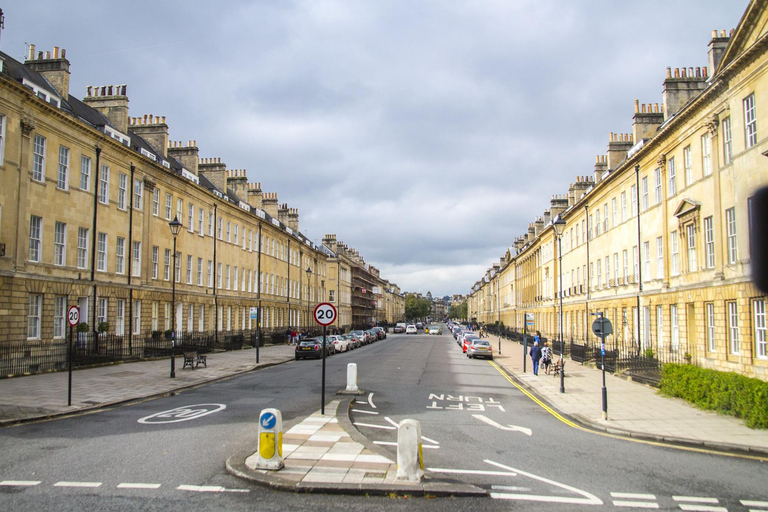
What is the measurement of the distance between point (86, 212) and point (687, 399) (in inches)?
1142

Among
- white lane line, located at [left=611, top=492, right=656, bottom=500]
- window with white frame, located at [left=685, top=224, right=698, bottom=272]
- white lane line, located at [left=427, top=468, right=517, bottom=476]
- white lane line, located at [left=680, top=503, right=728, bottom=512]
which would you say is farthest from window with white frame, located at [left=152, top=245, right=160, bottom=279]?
white lane line, located at [left=680, top=503, right=728, bottom=512]

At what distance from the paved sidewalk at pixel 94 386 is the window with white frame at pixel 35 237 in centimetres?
587

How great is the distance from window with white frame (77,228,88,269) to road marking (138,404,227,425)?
56.4 feet

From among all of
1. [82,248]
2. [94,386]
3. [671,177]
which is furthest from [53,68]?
[671,177]

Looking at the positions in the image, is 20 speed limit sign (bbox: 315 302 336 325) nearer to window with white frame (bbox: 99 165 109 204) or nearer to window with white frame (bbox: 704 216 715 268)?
window with white frame (bbox: 704 216 715 268)

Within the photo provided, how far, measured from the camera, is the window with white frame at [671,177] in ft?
84.0

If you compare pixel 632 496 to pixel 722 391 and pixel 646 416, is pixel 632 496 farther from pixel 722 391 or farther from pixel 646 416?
pixel 722 391

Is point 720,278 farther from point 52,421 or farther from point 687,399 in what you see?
point 52,421

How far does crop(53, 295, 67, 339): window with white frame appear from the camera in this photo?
26.1 m

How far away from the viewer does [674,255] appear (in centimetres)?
2548

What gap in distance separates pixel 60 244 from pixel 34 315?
13.0 ft

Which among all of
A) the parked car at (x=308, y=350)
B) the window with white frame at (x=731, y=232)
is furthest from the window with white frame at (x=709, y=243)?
the parked car at (x=308, y=350)

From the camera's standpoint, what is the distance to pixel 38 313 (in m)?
25.1

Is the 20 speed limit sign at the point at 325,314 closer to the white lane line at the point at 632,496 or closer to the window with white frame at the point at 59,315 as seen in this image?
the white lane line at the point at 632,496
